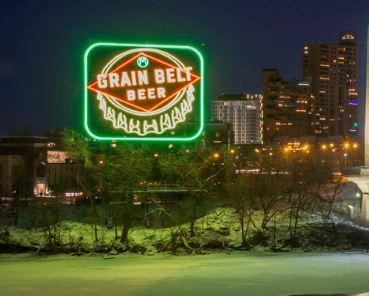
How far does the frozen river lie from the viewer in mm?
10953

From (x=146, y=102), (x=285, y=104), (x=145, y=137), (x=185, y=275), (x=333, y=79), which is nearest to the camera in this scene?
(x=185, y=275)

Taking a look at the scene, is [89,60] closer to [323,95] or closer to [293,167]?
[293,167]

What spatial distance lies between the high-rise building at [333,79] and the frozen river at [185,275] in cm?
13560

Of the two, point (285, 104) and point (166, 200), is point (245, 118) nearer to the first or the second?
point (285, 104)

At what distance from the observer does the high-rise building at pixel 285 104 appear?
5704 inches

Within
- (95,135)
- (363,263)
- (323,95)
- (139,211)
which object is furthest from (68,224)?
(323,95)

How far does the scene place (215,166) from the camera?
20656 millimetres

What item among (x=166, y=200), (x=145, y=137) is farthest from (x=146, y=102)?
(x=166, y=200)

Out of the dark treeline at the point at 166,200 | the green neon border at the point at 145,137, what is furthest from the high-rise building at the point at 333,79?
the green neon border at the point at 145,137

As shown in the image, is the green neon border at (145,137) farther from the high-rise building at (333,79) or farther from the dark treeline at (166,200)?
the high-rise building at (333,79)

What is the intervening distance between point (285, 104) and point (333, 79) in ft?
101

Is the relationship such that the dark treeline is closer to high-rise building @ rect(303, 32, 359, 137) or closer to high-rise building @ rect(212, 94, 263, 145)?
high-rise building @ rect(212, 94, 263, 145)

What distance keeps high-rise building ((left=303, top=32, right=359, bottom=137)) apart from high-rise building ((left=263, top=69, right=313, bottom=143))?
3.78 metres

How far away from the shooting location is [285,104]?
5989 inches
